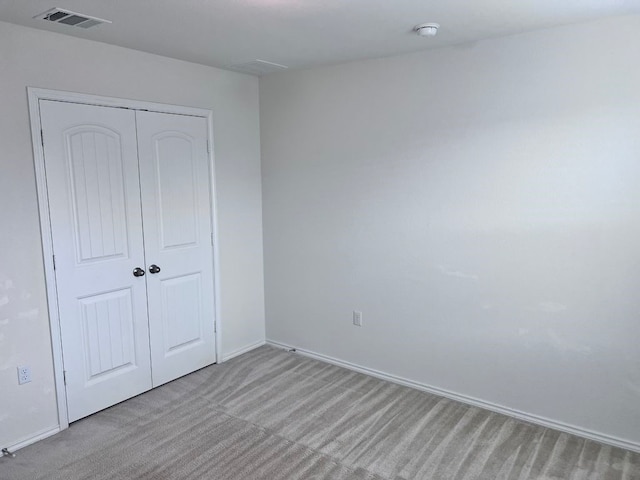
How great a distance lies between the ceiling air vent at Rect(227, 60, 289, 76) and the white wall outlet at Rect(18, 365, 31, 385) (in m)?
2.59

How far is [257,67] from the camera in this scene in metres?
3.81

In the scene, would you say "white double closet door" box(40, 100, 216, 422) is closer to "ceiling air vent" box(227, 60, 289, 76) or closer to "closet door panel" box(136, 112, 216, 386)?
"closet door panel" box(136, 112, 216, 386)

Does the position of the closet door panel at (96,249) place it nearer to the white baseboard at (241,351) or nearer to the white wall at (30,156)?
the white wall at (30,156)

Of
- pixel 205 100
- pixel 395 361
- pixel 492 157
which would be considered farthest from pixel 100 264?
pixel 492 157

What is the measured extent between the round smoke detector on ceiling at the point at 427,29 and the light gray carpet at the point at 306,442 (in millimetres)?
2467

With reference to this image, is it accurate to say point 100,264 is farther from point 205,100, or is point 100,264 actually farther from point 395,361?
point 395,361

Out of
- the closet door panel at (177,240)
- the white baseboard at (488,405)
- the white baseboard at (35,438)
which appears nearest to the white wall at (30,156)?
the white baseboard at (35,438)

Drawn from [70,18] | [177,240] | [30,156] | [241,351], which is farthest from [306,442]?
[70,18]

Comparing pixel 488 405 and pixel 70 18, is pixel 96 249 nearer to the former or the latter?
pixel 70 18

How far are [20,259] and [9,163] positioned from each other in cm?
57

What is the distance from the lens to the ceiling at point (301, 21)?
2357 mm

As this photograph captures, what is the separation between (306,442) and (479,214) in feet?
6.14

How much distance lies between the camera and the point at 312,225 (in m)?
4.08

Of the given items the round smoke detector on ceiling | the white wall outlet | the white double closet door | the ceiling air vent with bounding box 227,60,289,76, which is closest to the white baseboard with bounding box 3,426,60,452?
the white double closet door
